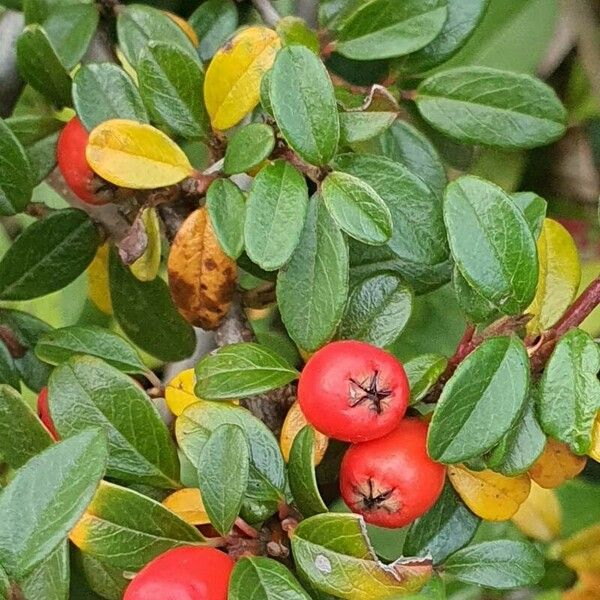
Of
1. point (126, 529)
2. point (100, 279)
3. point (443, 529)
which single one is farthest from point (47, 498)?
point (100, 279)

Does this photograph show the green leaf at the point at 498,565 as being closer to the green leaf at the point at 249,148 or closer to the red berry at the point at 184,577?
the red berry at the point at 184,577

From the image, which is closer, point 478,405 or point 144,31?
point 478,405

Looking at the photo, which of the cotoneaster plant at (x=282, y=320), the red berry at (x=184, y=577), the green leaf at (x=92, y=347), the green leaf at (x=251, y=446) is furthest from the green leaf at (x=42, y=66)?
the red berry at (x=184, y=577)

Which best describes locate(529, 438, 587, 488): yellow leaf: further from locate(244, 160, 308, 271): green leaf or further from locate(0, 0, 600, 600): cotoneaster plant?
locate(244, 160, 308, 271): green leaf

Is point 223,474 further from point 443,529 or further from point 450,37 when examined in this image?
point 450,37

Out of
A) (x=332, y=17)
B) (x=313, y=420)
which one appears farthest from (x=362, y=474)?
(x=332, y=17)

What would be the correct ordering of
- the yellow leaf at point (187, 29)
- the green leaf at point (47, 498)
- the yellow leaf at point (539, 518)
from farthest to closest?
the yellow leaf at point (539, 518) → the yellow leaf at point (187, 29) → the green leaf at point (47, 498)

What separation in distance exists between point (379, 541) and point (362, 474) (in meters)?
0.56

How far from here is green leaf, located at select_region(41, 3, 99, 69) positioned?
0.85m

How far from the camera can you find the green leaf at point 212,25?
914mm

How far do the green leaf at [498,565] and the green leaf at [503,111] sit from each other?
1.09 feet

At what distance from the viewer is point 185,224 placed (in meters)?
0.72

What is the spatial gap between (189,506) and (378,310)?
19cm

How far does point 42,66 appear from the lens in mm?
787
